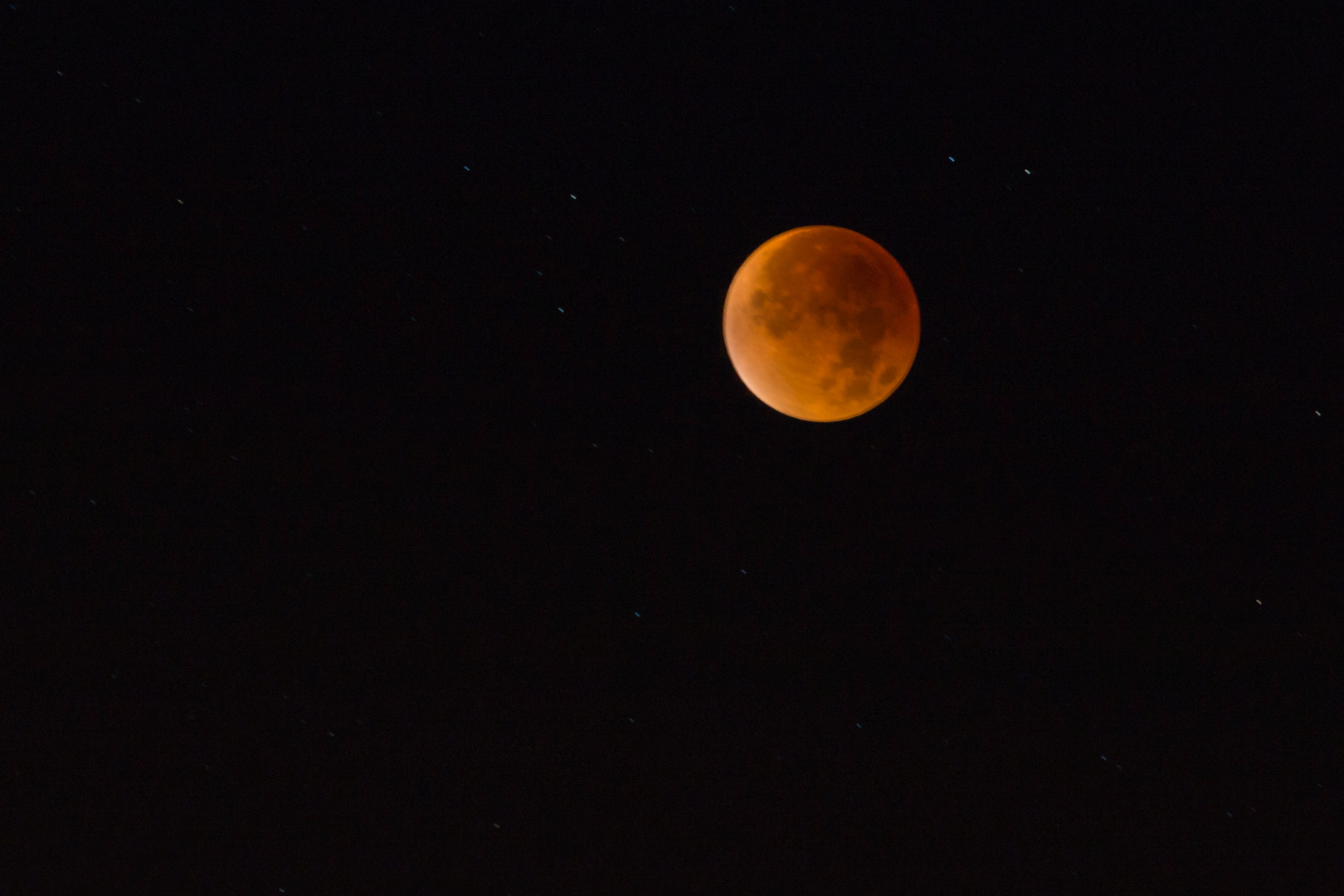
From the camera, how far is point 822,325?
4.58 meters

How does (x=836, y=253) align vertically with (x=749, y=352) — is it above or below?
above

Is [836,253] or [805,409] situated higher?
[836,253]

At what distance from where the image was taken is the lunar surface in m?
4.59

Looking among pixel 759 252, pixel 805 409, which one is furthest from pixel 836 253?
pixel 805 409

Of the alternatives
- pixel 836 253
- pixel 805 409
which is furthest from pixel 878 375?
pixel 836 253

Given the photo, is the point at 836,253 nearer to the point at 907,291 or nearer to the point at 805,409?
the point at 907,291

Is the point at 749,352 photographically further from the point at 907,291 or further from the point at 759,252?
the point at 907,291

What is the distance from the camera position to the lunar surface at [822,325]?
15.1 feet

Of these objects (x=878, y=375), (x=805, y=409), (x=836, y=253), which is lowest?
(x=805, y=409)

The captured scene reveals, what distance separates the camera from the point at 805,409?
15.7ft

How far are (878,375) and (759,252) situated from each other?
103cm

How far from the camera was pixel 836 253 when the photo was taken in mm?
4785

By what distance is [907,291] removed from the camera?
A: 4.84 metres

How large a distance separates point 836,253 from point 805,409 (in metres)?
0.90
